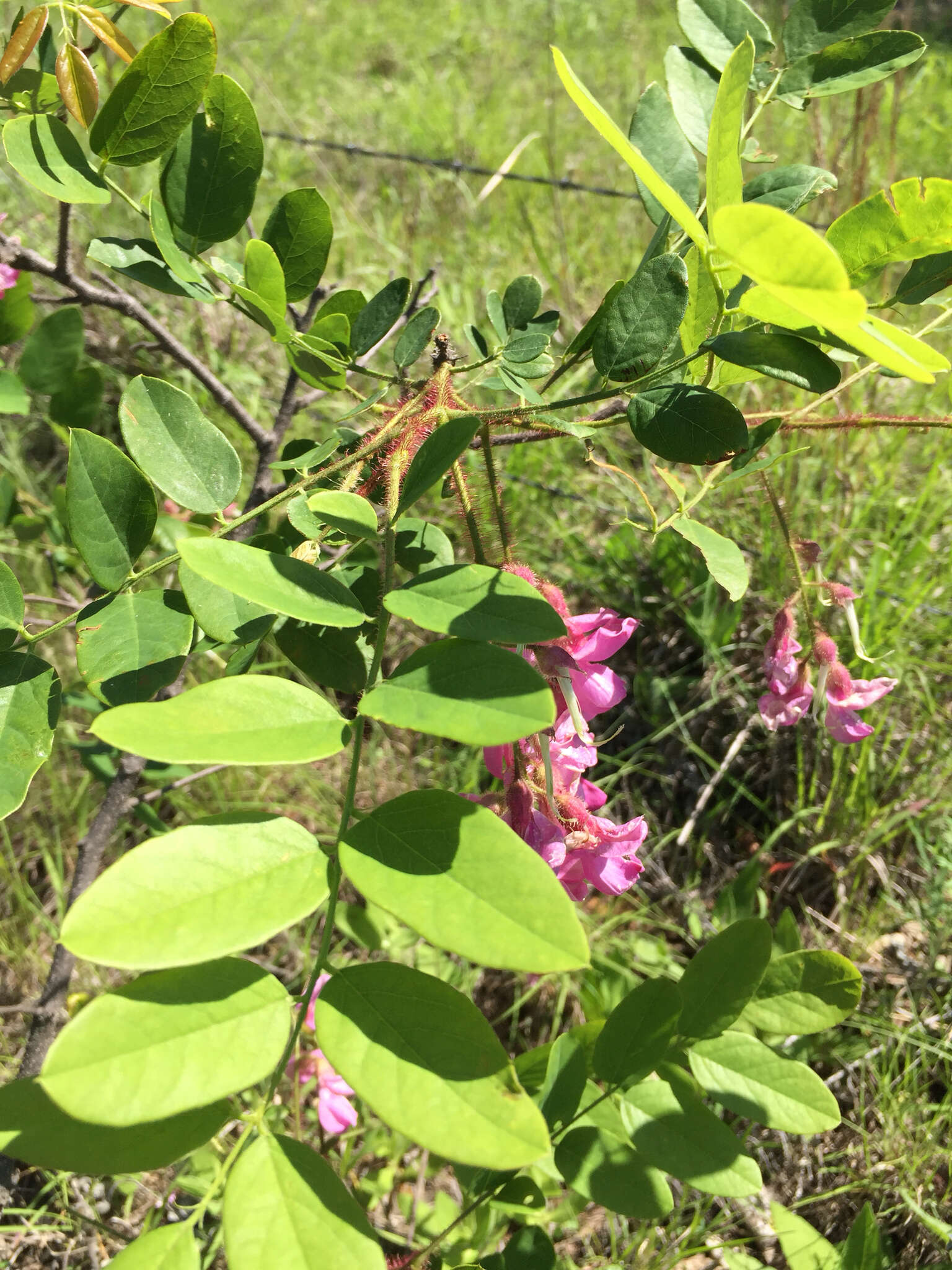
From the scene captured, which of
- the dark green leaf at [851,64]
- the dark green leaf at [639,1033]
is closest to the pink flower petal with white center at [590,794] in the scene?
the dark green leaf at [639,1033]

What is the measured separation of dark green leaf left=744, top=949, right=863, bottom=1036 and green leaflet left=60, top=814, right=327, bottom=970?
47 cm

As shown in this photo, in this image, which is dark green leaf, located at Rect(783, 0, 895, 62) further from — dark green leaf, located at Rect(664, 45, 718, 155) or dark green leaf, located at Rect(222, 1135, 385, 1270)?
dark green leaf, located at Rect(222, 1135, 385, 1270)

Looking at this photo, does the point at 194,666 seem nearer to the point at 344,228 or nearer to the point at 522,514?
the point at 522,514

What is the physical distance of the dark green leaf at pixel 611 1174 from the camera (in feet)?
2.07

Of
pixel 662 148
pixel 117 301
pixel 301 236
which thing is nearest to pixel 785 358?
pixel 662 148

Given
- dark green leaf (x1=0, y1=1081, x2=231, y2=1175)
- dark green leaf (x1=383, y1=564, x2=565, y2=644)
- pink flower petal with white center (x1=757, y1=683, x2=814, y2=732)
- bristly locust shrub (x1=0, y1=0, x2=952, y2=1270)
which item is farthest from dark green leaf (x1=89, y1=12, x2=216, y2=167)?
pink flower petal with white center (x1=757, y1=683, x2=814, y2=732)

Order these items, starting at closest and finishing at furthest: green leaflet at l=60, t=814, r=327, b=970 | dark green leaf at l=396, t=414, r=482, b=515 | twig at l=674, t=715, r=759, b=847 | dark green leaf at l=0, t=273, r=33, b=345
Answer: green leaflet at l=60, t=814, r=327, b=970, dark green leaf at l=396, t=414, r=482, b=515, dark green leaf at l=0, t=273, r=33, b=345, twig at l=674, t=715, r=759, b=847

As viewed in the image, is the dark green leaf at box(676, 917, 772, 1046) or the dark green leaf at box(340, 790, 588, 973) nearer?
the dark green leaf at box(340, 790, 588, 973)

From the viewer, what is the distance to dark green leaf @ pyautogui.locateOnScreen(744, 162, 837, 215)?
2.08ft

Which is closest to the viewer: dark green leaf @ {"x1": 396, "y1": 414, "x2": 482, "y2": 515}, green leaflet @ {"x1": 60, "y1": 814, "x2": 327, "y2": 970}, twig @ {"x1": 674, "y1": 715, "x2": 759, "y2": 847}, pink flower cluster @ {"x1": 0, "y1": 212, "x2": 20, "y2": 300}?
green leaflet @ {"x1": 60, "y1": 814, "x2": 327, "y2": 970}

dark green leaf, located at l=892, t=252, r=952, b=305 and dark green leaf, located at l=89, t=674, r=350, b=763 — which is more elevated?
dark green leaf, located at l=892, t=252, r=952, b=305

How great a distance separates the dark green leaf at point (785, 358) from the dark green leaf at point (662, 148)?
227 mm

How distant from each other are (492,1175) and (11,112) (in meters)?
0.93

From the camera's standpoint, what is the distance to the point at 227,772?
1585 millimetres
